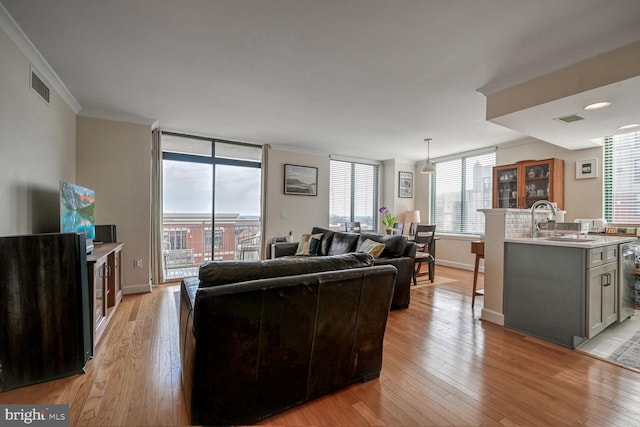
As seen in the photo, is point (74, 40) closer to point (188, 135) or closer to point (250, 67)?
point (250, 67)

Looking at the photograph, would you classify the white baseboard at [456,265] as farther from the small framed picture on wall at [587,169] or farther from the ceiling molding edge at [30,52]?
the ceiling molding edge at [30,52]

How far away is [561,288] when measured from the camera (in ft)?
8.02

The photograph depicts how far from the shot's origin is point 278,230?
17.7 ft

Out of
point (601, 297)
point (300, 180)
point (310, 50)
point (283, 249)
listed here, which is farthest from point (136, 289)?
point (601, 297)

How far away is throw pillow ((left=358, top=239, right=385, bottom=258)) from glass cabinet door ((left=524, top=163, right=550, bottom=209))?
2918 mm

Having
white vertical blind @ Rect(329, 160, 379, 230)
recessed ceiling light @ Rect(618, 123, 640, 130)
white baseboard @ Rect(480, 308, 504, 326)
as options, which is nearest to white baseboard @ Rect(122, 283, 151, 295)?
white vertical blind @ Rect(329, 160, 379, 230)

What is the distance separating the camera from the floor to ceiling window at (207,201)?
183 inches

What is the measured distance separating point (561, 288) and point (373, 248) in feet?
5.91

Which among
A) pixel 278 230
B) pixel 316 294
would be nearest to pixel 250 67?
pixel 316 294

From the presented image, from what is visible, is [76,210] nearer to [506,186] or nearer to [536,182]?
[506,186]

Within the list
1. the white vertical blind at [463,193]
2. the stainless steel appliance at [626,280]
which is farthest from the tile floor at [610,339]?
the white vertical blind at [463,193]

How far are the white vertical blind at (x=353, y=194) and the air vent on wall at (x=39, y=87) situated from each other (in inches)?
183

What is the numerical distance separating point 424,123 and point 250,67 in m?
2.63

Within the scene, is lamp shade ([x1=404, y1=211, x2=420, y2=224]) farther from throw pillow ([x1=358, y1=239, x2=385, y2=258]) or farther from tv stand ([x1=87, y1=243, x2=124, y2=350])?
tv stand ([x1=87, y1=243, x2=124, y2=350])
